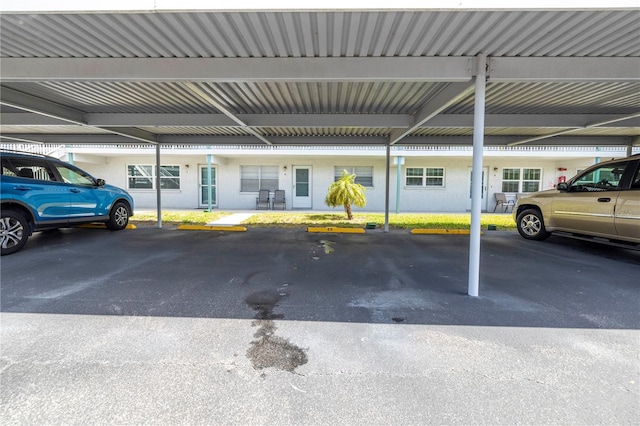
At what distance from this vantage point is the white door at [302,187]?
1551 cm

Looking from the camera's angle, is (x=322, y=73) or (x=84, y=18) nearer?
(x=84, y=18)

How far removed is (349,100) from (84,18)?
170 inches

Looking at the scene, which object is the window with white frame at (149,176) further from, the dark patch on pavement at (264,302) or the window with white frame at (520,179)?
the window with white frame at (520,179)

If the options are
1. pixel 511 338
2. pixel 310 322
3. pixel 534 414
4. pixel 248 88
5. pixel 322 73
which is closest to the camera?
pixel 534 414

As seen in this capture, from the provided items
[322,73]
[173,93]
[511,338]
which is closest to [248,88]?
[173,93]

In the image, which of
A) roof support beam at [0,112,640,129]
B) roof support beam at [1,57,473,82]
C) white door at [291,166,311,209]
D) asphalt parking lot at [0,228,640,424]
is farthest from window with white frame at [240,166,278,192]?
roof support beam at [1,57,473,82]

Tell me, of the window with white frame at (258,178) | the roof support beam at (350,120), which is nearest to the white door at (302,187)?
the window with white frame at (258,178)

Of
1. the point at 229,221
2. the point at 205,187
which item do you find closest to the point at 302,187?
the point at 205,187

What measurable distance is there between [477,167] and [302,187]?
467 inches

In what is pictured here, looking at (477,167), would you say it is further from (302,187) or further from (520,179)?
(520,179)

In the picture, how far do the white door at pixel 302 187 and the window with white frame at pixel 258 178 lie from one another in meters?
0.99

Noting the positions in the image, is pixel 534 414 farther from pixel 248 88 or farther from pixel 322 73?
pixel 248 88

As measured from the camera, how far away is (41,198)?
6.68 m

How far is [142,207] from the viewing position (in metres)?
15.9
